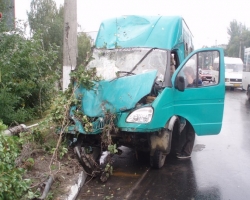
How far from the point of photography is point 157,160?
5957mm

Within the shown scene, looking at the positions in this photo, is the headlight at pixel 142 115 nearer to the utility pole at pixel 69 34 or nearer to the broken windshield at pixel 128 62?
the broken windshield at pixel 128 62

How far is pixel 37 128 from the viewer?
5938mm

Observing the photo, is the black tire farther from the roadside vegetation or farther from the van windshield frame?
the van windshield frame

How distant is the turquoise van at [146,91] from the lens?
5324 millimetres

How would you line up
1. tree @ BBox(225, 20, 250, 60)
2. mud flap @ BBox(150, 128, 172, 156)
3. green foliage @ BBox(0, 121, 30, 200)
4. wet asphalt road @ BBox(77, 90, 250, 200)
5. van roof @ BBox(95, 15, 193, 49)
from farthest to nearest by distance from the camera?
tree @ BBox(225, 20, 250, 60)
van roof @ BBox(95, 15, 193, 49)
mud flap @ BBox(150, 128, 172, 156)
wet asphalt road @ BBox(77, 90, 250, 200)
green foliage @ BBox(0, 121, 30, 200)

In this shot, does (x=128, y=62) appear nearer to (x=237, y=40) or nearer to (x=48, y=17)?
(x=48, y=17)

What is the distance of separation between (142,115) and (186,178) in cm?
152

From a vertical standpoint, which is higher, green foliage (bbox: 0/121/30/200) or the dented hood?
the dented hood

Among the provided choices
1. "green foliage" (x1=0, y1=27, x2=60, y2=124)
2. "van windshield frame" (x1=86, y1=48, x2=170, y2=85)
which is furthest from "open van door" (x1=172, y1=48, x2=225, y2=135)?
"green foliage" (x1=0, y1=27, x2=60, y2=124)

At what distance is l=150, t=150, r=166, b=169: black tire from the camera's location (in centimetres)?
588

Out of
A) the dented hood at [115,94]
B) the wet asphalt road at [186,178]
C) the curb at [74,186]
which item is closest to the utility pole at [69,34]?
the wet asphalt road at [186,178]

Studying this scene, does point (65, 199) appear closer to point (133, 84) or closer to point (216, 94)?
point (133, 84)

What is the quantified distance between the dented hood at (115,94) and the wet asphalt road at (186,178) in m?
1.28

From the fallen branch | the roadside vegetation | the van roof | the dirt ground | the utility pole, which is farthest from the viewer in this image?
the utility pole
